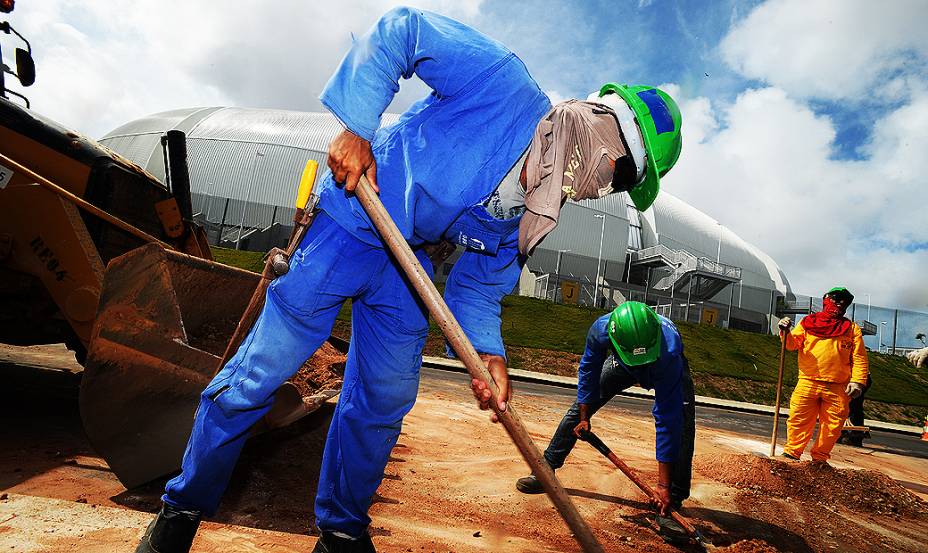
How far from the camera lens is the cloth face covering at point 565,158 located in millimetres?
1779

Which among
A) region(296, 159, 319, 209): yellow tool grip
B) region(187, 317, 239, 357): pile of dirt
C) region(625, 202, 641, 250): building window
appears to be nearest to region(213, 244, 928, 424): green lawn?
region(187, 317, 239, 357): pile of dirt

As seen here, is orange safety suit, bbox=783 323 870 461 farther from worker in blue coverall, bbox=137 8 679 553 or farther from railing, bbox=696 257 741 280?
railing, bbox=696 257 741 280

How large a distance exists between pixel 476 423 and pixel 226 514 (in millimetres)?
3271

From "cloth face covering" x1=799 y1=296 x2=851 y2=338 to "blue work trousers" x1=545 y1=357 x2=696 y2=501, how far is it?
3077 mm

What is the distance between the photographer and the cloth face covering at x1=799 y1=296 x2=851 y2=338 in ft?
19.7

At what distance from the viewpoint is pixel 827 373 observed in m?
5.88

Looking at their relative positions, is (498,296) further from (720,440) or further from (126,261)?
(720,440)

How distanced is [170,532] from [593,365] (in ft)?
9.52

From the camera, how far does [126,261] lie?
106 inches

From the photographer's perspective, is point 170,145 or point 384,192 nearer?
point 384,192

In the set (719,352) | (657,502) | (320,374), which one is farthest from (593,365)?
(719,352)

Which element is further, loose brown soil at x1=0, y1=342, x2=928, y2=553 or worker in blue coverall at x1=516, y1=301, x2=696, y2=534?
worker in blue coverall at x1=516, y1=301, x2=696, y2=534

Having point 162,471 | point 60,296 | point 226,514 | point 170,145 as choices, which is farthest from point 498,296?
point 170,145

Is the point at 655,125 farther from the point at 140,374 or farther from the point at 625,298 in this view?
Result: the point at 625,298
